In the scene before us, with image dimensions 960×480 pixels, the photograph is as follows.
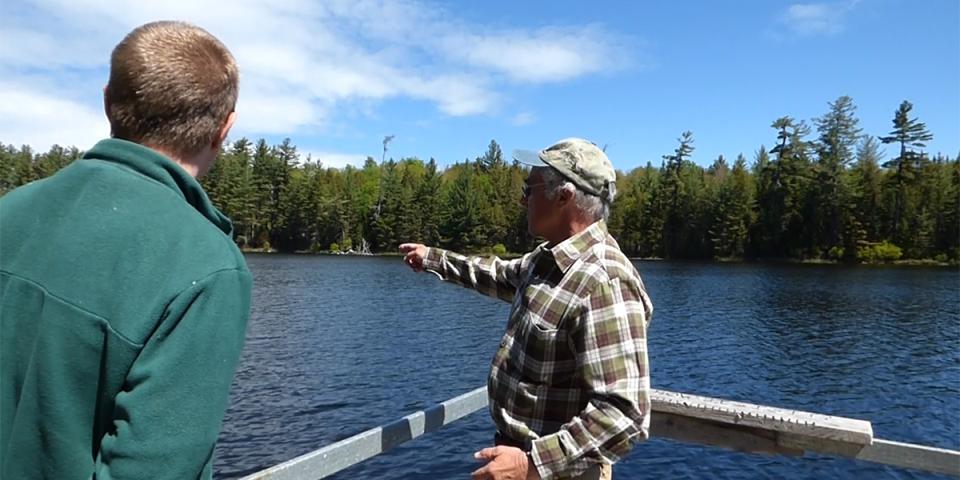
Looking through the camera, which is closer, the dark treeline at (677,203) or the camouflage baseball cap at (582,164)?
the camouflage baseball cap at (582,164)

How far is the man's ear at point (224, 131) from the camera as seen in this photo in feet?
5.68

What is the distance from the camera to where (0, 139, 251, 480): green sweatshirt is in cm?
138

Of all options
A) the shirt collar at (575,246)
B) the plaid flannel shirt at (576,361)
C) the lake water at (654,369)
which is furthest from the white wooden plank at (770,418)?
the lake water at (654,369)

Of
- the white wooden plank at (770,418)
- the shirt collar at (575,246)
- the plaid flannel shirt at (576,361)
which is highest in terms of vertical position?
the shirt collar at (575,246)

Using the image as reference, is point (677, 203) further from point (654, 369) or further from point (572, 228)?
point (572, 228)

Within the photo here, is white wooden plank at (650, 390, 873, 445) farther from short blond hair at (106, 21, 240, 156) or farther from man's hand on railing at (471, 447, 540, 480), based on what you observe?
short blond hair at (106, 21, 240, 156)

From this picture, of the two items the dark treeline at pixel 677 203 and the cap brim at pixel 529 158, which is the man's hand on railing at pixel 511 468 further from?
the dark treeline at pixel 677 203

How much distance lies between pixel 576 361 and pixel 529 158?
0.97m

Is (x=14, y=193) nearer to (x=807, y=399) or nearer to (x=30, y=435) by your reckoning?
(x=30, y=435)

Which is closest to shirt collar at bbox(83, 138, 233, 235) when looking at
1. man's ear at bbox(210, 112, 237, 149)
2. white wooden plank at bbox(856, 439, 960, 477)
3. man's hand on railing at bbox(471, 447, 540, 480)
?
man's ear at bbox(210, 112, 237, 149)

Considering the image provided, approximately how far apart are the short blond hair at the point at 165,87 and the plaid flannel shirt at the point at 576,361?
1577 millimetres

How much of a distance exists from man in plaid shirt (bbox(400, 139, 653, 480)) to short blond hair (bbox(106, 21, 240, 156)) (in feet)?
5.19

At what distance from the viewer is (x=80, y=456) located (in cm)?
142

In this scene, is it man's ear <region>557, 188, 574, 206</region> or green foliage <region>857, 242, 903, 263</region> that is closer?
man's ear <region>557, 188, 574, 206</region>
